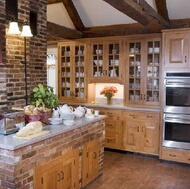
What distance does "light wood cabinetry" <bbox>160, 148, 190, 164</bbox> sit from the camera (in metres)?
4.56

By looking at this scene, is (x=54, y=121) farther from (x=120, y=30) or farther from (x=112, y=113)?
(x=120, y=30)

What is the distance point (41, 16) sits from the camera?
14.6ft

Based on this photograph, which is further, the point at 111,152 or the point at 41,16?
the point at 111,152

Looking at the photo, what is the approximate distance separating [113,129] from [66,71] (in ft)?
6.01

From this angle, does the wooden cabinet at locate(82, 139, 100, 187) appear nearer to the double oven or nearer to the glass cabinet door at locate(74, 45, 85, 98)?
the double oven

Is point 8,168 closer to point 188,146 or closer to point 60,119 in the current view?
point 60,119

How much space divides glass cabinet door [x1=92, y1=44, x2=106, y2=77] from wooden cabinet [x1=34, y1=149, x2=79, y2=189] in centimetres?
262

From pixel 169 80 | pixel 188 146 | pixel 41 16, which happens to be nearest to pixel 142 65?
pixel 169 80

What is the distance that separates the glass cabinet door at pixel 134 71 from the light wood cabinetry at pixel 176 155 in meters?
1.16

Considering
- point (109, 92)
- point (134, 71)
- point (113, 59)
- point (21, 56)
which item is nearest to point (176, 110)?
point (134, 71)

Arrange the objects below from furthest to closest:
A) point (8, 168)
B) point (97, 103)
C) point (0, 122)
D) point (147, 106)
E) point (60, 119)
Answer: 1. point (97, 103)
2. point (147, 106)
3. point (60, 119)
4. point (0, 122)
5. point (8, 168)

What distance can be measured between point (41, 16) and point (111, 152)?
3063 mm

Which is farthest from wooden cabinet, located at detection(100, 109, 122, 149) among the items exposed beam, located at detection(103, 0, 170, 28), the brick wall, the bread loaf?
the bread loaf

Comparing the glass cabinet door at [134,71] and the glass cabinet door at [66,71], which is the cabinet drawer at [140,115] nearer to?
the glass cabinet door at [134,71]
